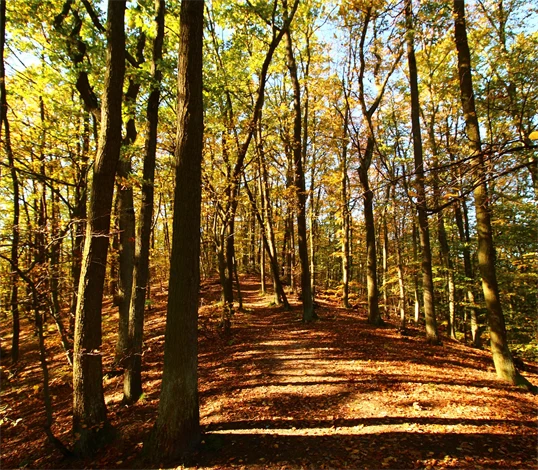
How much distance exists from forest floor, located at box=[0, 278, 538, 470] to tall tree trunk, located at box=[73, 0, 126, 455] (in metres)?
0.60

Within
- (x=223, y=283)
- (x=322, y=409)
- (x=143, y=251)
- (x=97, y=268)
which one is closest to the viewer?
(x=97, y=268)

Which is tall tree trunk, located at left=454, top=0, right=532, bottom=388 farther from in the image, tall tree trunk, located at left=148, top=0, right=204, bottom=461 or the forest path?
tall tree trunk, located at left=148, top=0, right=204, bottom=461

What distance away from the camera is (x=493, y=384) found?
680cm

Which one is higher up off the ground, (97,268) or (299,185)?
(299,185)

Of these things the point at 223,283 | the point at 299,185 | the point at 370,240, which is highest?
the point at 299,185

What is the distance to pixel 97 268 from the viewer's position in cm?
520

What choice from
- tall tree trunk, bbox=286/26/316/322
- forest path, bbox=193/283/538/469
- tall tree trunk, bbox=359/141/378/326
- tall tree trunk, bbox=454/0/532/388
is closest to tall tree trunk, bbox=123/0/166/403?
forest path, bbox=193/283/538/469

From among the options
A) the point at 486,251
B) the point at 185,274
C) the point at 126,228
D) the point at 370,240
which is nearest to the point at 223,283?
the point at 126,228

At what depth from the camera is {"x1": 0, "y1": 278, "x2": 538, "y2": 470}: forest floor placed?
4.36 m

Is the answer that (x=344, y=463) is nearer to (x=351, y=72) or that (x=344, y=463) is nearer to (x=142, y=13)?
(x=142, y=13)

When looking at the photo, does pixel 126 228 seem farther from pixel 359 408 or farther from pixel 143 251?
pixel 359 408

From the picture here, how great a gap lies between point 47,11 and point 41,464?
9.45 metres

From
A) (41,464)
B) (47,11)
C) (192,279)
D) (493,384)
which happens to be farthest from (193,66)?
(493,384)

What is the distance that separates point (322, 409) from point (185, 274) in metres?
3.88
